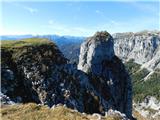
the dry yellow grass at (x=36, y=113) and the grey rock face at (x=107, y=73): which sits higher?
the dry yellow grass at (x=36, y=113)

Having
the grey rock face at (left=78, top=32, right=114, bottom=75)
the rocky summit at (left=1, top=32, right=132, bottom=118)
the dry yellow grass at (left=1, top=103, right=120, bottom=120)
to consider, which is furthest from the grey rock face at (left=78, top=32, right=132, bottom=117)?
the dry yellow grass at (left=1, top=103, right=120, bottom=120)

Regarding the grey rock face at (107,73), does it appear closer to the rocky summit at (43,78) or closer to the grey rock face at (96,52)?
the grey rock face at (96,52)

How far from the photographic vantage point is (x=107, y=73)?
5463 inches

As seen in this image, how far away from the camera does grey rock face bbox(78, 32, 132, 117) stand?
128163mm

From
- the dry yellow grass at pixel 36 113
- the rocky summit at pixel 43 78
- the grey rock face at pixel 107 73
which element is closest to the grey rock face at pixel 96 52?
the grey rock face at pixel 107 73

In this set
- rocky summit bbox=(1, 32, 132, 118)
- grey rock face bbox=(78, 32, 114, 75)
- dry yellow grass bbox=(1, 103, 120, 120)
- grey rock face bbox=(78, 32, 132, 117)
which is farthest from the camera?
grey rock face bbox=(78, 32, 114, 75)

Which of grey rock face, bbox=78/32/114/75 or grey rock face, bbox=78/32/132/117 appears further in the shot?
grey rock face, bbox=78/32/114/75

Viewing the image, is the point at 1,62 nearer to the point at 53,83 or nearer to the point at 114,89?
the point at 53,83

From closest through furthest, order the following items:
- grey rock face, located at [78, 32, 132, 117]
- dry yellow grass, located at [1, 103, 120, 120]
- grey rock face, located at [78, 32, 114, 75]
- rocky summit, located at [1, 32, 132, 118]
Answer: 1. dry yellow grass, located at [1, 103, 120, 120]
2. rocky summit, located at [1, 32, 132, 118]
3. grey rock face, located at [78, 32, 132, 117]
4. grey rock face, located at [78, 32, 114, 75]

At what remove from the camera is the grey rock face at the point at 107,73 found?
12816 centimetres

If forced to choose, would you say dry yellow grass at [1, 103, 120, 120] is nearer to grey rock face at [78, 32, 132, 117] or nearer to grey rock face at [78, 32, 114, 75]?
grey rock face at [78, 32, 132, 117]

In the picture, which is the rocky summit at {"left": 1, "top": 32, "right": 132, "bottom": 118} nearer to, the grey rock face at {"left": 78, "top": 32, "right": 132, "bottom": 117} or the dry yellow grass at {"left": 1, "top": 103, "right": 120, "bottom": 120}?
the dry yellow grass at {"left": 1, "top": 103, "right": 120, "bottom": 120}

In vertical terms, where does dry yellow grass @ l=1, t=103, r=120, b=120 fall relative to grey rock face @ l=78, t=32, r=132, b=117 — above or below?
above

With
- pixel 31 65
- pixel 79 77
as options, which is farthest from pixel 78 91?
pixel 31 65
